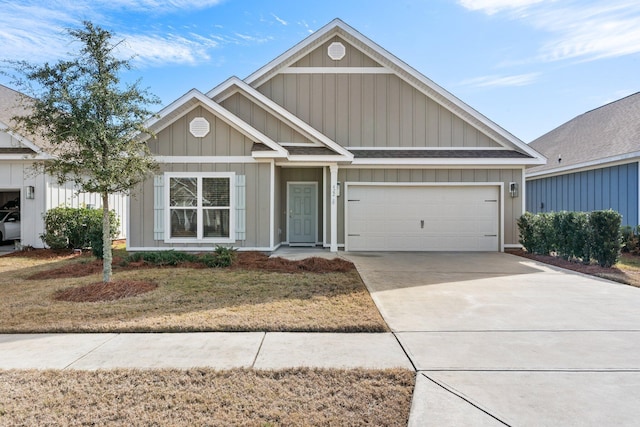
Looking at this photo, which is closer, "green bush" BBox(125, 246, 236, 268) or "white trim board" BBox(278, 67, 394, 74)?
"green bush" BBox(125, 246, 236, 268)

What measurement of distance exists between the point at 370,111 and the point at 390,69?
1485mm

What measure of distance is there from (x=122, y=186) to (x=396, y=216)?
26.7ft

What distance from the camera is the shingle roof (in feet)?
39.7

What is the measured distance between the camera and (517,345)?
14.0 ft

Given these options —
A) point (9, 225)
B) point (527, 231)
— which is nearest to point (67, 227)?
point (9, 225)

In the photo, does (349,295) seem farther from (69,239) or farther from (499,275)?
(69,239)

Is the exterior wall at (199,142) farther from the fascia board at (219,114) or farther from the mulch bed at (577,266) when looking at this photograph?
the mulch bed at (577,266)

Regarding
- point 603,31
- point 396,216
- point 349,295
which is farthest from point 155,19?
point 603,31

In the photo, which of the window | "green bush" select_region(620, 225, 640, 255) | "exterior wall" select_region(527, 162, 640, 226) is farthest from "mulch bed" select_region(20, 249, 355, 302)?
"exterior wall" select_region(527, 162, 640, 226)

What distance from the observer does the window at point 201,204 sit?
35.1 ft

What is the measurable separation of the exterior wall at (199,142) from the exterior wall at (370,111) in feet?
9.61

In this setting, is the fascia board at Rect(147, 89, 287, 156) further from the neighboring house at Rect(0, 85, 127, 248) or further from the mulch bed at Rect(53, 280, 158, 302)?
the mulch bed at Rect(53, 280, 158, 302)

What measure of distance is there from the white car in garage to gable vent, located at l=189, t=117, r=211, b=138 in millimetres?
8827

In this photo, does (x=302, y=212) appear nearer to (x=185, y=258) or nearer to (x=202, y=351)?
(x=185, y=258)
